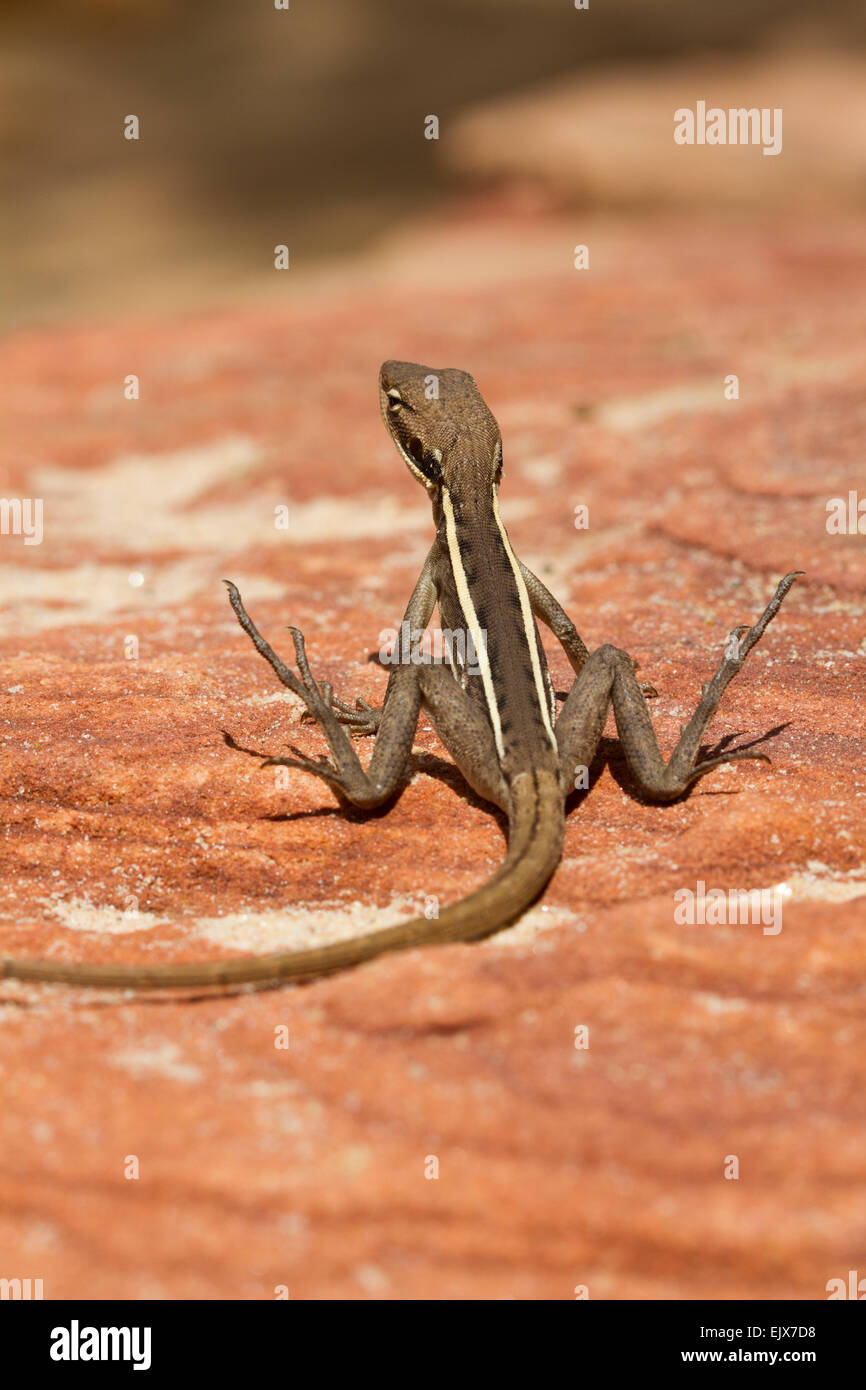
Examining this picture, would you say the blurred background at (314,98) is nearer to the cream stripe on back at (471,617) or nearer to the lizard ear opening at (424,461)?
the lizard ear opening at (424,461)

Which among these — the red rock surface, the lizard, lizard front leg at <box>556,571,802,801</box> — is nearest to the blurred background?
the red rock surface

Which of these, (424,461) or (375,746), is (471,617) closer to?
(375,746)

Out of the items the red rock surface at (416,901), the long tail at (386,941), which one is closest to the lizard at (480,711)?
the long tail at (386,941)

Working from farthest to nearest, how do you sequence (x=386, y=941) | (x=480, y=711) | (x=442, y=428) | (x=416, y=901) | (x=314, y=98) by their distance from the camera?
(x=314, y=98) < (x=442, y=428) < (x=480, y=711) < (x=416, y=901) < (x=386, y=941)

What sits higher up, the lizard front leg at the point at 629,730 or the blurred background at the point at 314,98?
the blurred background at the point at 314,98

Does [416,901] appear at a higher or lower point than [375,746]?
lower

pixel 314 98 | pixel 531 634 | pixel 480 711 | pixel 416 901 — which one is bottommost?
pixel 416 901

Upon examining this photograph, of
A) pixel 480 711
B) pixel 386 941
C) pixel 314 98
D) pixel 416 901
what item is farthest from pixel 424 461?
pixel 314 98

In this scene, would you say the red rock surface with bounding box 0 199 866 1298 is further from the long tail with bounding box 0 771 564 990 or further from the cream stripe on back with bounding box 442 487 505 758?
the cream stripe on back with bounding box 442 487 505 758
